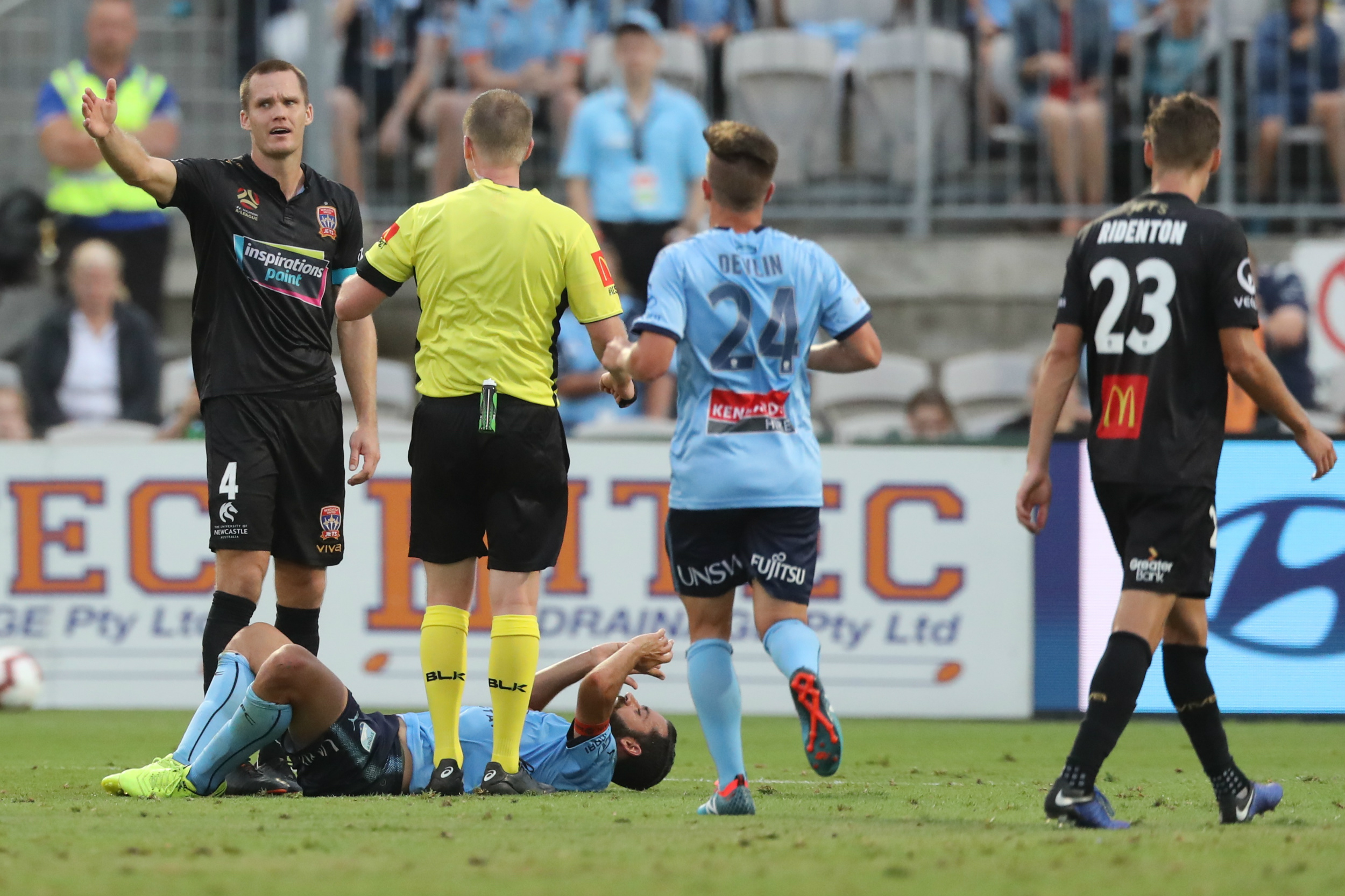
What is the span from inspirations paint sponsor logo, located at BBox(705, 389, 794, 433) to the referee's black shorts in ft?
2.16

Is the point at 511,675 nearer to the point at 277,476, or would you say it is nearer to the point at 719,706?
the point at 719,706

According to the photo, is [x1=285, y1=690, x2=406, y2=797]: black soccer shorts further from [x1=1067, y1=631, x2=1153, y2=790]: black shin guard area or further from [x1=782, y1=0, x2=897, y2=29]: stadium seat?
[x1=782, y1=0, x2=897, y2=29]: stadium seat

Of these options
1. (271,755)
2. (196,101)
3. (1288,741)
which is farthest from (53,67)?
(1288,741)

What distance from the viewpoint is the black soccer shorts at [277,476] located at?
607 centimetres

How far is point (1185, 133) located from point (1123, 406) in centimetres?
84

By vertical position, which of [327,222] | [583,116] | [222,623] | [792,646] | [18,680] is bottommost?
[18,680]

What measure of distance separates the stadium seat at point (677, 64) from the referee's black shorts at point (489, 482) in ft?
24.9

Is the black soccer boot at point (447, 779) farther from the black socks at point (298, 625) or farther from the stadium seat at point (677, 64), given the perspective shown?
the stadium seat at point (677, 64)

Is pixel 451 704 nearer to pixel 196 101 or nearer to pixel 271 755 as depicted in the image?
pixel 271 755

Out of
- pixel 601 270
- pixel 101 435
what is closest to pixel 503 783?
pixel 601 270

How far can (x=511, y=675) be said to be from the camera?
5.81 meters

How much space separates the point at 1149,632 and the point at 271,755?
10.1 ft


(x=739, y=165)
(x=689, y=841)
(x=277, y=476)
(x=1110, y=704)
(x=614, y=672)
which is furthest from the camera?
Answer: (x=277, y=476)

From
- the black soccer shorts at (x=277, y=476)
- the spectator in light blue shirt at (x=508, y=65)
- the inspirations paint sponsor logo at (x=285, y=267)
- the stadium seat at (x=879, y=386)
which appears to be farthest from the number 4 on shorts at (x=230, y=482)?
the spectator in light blue shirt at (x=508, y=65)
